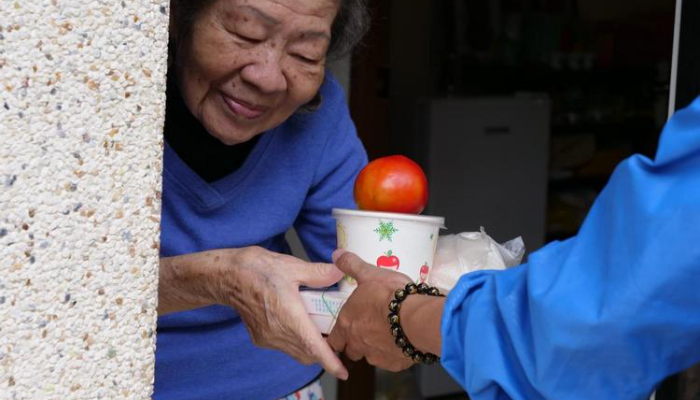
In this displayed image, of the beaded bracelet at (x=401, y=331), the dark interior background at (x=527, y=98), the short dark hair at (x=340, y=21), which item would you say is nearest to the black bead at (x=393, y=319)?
the beaded bracelet at (x=401, y=331)

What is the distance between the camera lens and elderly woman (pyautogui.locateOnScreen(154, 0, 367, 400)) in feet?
4.77

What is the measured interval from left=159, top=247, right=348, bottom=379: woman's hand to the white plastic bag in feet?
0.63

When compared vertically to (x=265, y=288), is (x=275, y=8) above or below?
above

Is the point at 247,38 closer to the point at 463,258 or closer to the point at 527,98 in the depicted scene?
the point at 463,258

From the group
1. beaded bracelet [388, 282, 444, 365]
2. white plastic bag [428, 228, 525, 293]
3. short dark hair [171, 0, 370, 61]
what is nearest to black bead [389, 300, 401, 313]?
beaded bracelet [388, 282, 444, 365]

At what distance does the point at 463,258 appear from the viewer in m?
1.53

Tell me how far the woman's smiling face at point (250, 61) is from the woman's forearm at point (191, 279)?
10.1 inches

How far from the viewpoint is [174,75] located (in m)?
1.70

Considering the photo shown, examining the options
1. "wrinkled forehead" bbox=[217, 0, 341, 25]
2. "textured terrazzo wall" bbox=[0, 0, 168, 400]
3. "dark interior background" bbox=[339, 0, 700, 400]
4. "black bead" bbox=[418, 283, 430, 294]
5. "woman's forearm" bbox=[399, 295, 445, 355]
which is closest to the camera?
"textured terrazzo wall" bbox=[0, 0, 168, 400]

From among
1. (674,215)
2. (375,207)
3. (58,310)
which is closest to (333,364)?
(375,207)

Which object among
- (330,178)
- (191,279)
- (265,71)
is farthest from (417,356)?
(330,178)

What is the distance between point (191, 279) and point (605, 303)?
0.84m

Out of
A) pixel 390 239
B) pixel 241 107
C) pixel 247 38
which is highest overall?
pixel 247 38

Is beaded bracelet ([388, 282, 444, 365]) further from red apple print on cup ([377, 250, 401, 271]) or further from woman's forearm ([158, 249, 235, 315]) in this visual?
woman's forearm ([158, 249, 235, 315])
